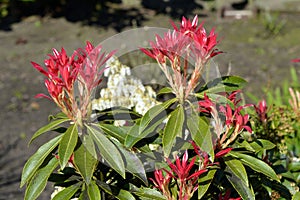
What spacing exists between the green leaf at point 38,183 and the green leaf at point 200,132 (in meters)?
0.49

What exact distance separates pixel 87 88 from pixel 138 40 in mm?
4866

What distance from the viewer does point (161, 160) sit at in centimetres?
184

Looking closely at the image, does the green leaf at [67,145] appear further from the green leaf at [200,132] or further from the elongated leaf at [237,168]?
the elongated leaf at [237,168]

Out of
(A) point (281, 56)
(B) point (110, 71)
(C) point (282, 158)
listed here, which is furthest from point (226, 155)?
(A) point (281, 56)

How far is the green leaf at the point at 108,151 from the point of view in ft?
5.37

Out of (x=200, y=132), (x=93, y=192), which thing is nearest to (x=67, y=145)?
(x=93, y=192)

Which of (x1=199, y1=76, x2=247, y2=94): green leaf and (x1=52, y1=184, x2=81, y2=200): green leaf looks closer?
(x1=52, y1=184, x2=81, y2=200): green leaf

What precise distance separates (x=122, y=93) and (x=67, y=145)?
3.27ft

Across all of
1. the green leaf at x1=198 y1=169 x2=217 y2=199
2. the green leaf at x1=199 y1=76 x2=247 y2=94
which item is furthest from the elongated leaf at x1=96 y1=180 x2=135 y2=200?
the green leaf at x1=199 y1=76 x2=247 y2=94

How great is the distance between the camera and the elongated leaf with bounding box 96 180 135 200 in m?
1.72

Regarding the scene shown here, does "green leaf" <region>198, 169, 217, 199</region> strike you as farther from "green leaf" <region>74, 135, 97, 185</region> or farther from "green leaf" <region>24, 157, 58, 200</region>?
"green leaf" <region>24, 157, 58, 200</region>

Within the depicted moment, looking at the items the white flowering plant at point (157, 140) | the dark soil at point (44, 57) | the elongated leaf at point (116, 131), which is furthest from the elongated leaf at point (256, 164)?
the dark soil at point (44, 57)

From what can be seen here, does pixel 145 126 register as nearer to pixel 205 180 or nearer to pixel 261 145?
pixel 205 180

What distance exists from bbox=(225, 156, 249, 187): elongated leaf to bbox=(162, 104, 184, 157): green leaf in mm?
189
